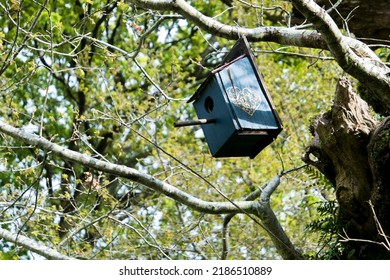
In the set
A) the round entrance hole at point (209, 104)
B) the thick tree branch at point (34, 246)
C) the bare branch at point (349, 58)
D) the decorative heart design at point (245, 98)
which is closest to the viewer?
the bare branch at point (349, 58)

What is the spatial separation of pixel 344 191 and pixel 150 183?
122cm

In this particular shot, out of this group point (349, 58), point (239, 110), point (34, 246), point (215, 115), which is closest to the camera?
point (349, 58)

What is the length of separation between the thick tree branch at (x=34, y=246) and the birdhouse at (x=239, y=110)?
1367 mm

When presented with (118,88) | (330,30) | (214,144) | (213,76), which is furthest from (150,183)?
(118,88)

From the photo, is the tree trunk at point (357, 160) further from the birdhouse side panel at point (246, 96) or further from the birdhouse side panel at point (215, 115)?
the birdhouse side panel at point (215, 115)

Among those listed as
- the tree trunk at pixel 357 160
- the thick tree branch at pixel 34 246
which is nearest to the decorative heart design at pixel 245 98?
the tree trunk at pixel 357 160

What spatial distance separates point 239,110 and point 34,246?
1.89m

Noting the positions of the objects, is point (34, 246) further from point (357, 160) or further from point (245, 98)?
point (357, 160)

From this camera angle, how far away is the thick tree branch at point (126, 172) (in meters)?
4.84

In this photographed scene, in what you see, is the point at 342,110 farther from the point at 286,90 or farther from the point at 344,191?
the point at 286,90

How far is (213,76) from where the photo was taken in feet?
15.1

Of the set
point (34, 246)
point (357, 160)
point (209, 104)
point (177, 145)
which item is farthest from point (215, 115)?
point (177, 145)

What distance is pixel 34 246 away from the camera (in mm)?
5344

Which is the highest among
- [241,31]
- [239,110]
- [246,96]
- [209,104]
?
[241,31]
